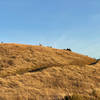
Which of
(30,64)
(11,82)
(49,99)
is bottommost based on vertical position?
(49,99)

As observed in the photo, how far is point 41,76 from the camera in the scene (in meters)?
18.3

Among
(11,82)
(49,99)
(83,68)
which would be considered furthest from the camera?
(83,68)

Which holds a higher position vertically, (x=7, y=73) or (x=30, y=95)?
(x=7, y=73)

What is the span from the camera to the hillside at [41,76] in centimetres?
1527

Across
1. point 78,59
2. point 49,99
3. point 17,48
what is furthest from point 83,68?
point 17,48

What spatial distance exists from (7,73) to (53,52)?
1044 cm

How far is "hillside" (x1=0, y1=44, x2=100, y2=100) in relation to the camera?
1527 centimetres

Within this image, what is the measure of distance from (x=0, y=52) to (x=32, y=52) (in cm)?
556

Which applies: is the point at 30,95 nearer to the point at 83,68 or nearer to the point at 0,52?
the point at 83,68

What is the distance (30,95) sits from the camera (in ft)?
48.6

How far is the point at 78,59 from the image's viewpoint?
25.8 metres

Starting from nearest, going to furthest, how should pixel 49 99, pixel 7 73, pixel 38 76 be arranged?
pixel 49 99 → pixel 38 76 → pixel 7 73

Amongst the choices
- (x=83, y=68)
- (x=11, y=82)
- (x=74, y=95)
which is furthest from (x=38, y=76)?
(x=83, y=68)

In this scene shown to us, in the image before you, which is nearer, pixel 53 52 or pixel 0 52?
pixel 0 52
